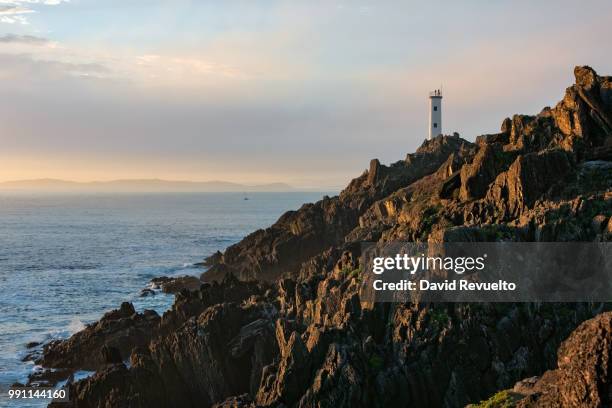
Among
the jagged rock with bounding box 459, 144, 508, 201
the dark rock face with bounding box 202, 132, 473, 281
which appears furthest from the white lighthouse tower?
the jagged rock with bounding box 459, 144, 508, 201

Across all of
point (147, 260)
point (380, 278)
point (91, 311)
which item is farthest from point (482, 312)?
point (147, 260)

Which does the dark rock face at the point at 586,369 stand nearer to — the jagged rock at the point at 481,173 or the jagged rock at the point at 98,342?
the jagged rock at the point at 481,173

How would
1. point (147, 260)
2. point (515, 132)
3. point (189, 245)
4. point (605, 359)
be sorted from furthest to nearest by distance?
point (189, 245) → point (147, 260) → point (515, 132) → point (605, 359)

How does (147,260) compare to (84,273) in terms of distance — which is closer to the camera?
(84,273)

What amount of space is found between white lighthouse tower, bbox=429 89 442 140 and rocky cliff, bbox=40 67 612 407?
63.3m

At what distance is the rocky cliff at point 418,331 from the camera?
35.2m

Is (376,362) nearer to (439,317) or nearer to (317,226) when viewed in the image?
(439,317)

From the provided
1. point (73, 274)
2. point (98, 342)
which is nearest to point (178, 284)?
point (73, 274)

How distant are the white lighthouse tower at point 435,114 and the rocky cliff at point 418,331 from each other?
2494 inches

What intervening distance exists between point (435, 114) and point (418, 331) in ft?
326

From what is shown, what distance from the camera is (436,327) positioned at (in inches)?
1531

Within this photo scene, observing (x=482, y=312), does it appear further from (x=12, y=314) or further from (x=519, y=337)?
(x=12, y=314)

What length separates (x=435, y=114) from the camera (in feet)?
432

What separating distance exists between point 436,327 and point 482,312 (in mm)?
3431
